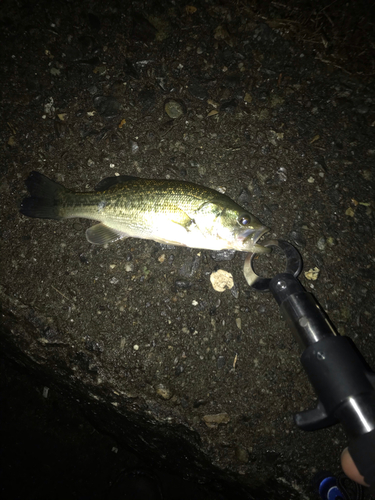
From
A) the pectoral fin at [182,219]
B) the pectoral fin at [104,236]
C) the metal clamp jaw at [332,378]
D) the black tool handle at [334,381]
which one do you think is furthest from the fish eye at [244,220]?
the pectoral fin at [104,236]

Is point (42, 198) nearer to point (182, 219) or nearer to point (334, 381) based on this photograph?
point (182, 219)

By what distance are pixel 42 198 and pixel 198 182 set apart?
1819 mm

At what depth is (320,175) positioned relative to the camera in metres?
3.04

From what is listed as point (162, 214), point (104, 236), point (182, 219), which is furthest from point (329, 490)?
point (104, 236)

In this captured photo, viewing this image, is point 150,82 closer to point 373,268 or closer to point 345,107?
point 345,107

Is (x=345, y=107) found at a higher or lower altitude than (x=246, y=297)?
higher

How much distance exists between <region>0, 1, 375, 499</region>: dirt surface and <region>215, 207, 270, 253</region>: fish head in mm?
388

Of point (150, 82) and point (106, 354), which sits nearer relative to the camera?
point (106, 354)

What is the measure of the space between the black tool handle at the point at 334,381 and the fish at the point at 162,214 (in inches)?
29.5

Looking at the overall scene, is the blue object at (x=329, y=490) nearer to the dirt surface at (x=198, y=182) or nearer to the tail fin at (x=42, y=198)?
the dirt surface at (x=198, y=182)

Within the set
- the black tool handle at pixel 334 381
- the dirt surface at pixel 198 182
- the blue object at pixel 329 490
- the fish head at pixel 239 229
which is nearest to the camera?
the black tool handle at pixel 334 381

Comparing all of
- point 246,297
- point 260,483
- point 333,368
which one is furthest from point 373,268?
point 260,483

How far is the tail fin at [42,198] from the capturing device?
116 inches

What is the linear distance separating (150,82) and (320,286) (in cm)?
318
